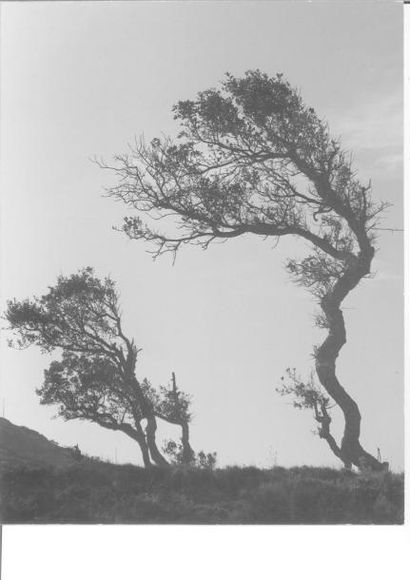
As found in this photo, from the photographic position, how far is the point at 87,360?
36.9ft

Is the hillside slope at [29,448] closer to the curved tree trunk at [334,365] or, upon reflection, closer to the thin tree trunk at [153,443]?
the thin tree trunk at [153,443]

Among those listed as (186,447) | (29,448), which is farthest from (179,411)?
(29,448)

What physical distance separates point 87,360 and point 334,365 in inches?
128

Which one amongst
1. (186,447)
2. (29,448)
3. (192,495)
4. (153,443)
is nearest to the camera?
(192,495)

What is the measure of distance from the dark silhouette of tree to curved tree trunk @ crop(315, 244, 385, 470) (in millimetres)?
2089

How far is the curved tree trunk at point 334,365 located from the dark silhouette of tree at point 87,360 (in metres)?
2.09

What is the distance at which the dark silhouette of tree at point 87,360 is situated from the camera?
11047 mm

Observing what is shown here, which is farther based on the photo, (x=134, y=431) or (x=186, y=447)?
(x=134, y=431)

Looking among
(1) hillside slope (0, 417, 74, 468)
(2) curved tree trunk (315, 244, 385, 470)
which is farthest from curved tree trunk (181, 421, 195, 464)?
(2) curved tree trunk (315, 244, 385, 470)

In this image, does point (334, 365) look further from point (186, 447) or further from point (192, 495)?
point (192, 495)

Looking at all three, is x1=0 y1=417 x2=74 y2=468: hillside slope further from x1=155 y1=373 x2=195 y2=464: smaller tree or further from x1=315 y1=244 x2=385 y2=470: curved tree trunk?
x1=315 y1=244 x2=385 y2=470: curved tree trunk

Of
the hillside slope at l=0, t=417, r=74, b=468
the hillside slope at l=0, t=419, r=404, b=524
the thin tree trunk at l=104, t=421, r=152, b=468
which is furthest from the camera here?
the thin tree trunk at l=104, t=421, r=152, b=468

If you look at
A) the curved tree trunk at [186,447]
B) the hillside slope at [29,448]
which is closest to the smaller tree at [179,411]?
the curved tree trunk at [186,447]

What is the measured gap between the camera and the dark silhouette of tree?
1105 centimetres
